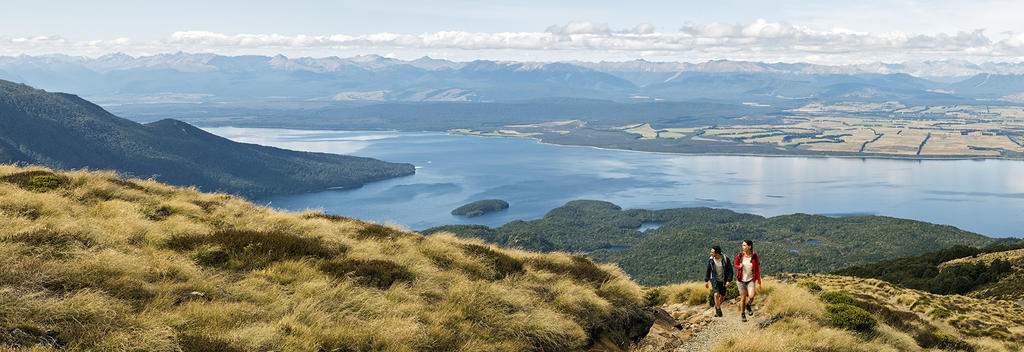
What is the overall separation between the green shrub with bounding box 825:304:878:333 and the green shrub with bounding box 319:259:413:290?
12.8 m

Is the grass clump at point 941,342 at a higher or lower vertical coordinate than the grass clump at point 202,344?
lower

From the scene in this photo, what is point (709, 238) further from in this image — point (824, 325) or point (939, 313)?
point (824, 325)

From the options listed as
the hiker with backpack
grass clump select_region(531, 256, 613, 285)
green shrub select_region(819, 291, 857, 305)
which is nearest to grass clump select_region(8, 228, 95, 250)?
grass clump select_region(531, 256, 613, 285)

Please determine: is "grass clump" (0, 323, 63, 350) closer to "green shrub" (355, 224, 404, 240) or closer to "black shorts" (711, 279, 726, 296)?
"green shrub" (355, 224, 404, 240)

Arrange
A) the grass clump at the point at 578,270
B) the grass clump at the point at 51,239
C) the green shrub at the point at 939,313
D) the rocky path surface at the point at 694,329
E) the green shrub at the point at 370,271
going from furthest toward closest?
1. the green shrub at the point at 939,313
2. the grass clump at the point at 578,270
3. the rocky path surface at the point at 694,329
4. the green shrub at the point at 370,271
5. the grass clump at the point at 51,239

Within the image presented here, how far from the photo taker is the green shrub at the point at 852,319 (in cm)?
1778

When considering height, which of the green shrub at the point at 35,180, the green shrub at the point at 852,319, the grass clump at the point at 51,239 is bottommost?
the green shrub at the point at 852,319

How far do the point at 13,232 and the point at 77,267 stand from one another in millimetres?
2532

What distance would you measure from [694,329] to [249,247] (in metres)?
12.9

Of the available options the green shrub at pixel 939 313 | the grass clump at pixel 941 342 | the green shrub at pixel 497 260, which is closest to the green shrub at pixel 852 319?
the grass clump at pixel 941 342

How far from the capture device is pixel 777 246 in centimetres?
12781

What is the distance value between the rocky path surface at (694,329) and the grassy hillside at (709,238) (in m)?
75.8

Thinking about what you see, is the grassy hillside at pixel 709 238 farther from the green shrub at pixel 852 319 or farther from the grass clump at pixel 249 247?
the grass clump at pixel 249 247

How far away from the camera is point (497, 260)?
18984 mm
